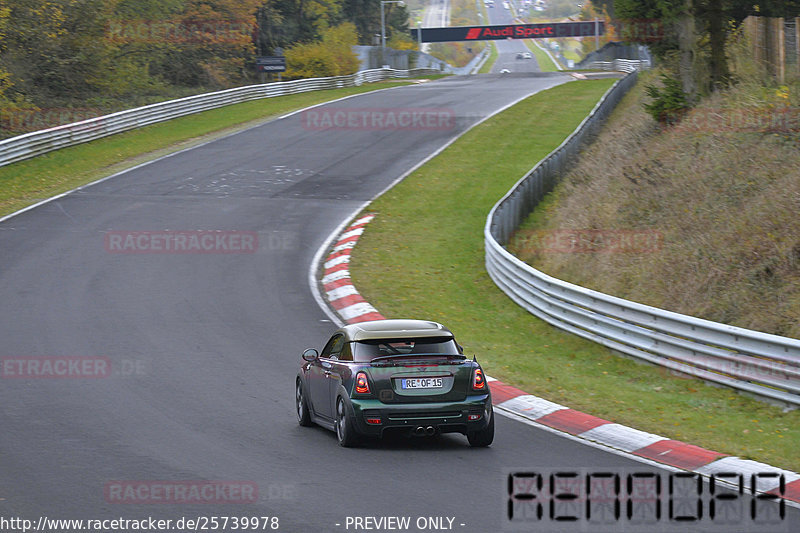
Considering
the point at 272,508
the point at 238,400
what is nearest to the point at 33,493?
the point at 272,508

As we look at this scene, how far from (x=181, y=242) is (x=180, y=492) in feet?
49.2

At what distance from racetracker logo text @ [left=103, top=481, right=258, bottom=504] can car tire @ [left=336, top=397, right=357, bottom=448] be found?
146 centimetres

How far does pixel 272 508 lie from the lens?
294 inches

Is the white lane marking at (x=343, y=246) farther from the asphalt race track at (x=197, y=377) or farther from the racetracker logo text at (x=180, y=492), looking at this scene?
the racetracker logo text at (x=180, y=492)

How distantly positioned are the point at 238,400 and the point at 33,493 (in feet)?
11.9

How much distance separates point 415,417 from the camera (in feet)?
30.5

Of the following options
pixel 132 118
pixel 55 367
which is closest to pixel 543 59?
pixel 132 118

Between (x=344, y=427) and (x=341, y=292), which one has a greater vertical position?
(x=344, y=427)

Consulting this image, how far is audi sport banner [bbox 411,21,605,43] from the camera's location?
116438 mm

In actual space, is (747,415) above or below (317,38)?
below

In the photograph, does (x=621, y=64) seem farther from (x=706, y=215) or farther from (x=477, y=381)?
(x=477, y=381)

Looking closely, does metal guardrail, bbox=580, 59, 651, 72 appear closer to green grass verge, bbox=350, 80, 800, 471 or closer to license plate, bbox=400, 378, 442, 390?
green grass verge, bbox=350, 80, 800, 471

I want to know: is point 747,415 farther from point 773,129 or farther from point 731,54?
point 731,54

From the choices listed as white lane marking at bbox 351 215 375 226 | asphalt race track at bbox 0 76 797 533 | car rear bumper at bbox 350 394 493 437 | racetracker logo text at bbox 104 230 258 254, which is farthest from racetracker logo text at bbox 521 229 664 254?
car rear bumper at bbox 350 394 493 437
